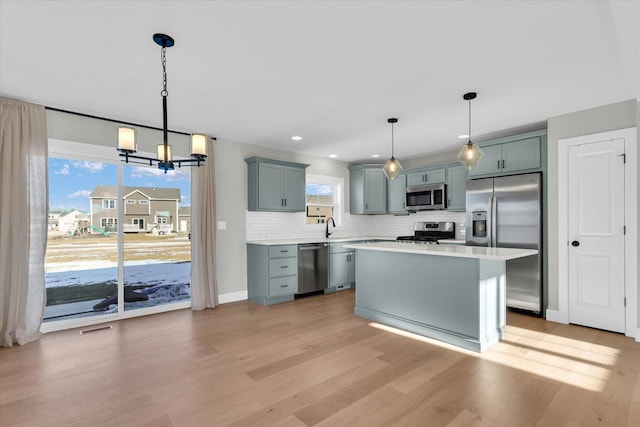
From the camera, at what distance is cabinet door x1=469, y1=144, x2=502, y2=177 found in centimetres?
446

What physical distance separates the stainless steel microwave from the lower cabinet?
240 centimetres

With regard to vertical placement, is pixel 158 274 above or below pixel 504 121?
below

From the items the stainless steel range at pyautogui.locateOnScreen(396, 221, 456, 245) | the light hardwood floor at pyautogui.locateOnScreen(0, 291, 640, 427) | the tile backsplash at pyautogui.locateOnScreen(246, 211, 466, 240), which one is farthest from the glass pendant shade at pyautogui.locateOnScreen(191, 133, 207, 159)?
the stainless steel range at pyautogui.locateOnScreen(396, 221, 456, 245)

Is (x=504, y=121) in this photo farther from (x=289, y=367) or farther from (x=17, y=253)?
(x=17, y=253)

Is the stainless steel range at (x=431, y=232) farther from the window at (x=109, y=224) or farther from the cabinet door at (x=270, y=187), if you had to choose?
the window at (x=109, y=224)

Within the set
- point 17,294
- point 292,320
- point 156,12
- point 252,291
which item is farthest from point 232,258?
point 156,12

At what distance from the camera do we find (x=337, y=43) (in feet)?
7.56

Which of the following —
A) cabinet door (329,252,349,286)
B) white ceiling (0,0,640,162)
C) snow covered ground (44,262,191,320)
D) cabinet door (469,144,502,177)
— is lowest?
snow covered ground (44,262,191,320)

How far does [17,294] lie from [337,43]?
13.1 feet

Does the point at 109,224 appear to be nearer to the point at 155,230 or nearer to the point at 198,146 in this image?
the point at 155,230

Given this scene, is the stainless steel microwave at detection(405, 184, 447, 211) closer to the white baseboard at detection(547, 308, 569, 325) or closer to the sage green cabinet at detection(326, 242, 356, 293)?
the sage green cabinet at detection(326, 242, 356, 293)

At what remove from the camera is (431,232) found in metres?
5.91

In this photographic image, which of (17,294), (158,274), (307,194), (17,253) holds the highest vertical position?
(307,194)

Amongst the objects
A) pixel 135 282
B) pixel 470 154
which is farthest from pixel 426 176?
pixel 135 282
